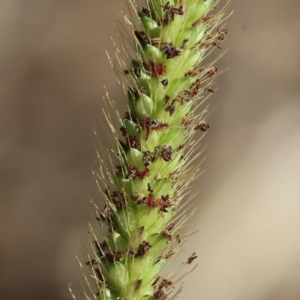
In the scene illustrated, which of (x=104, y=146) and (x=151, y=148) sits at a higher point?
(x=104, y=146)

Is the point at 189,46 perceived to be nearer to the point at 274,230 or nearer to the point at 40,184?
the point at 40,184

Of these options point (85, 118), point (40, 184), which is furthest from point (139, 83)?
point (40, 184)

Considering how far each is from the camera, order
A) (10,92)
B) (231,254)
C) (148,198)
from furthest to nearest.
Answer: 1. (231,254)
2. (10,92)
3. (148,198)

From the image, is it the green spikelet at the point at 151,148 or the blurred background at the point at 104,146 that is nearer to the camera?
the green spikelet at the point at 151,148

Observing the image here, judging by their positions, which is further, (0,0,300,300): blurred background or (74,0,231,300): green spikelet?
(0,0,300,300): blurred background

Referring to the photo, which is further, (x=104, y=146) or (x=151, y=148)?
(x=104, y=146)
